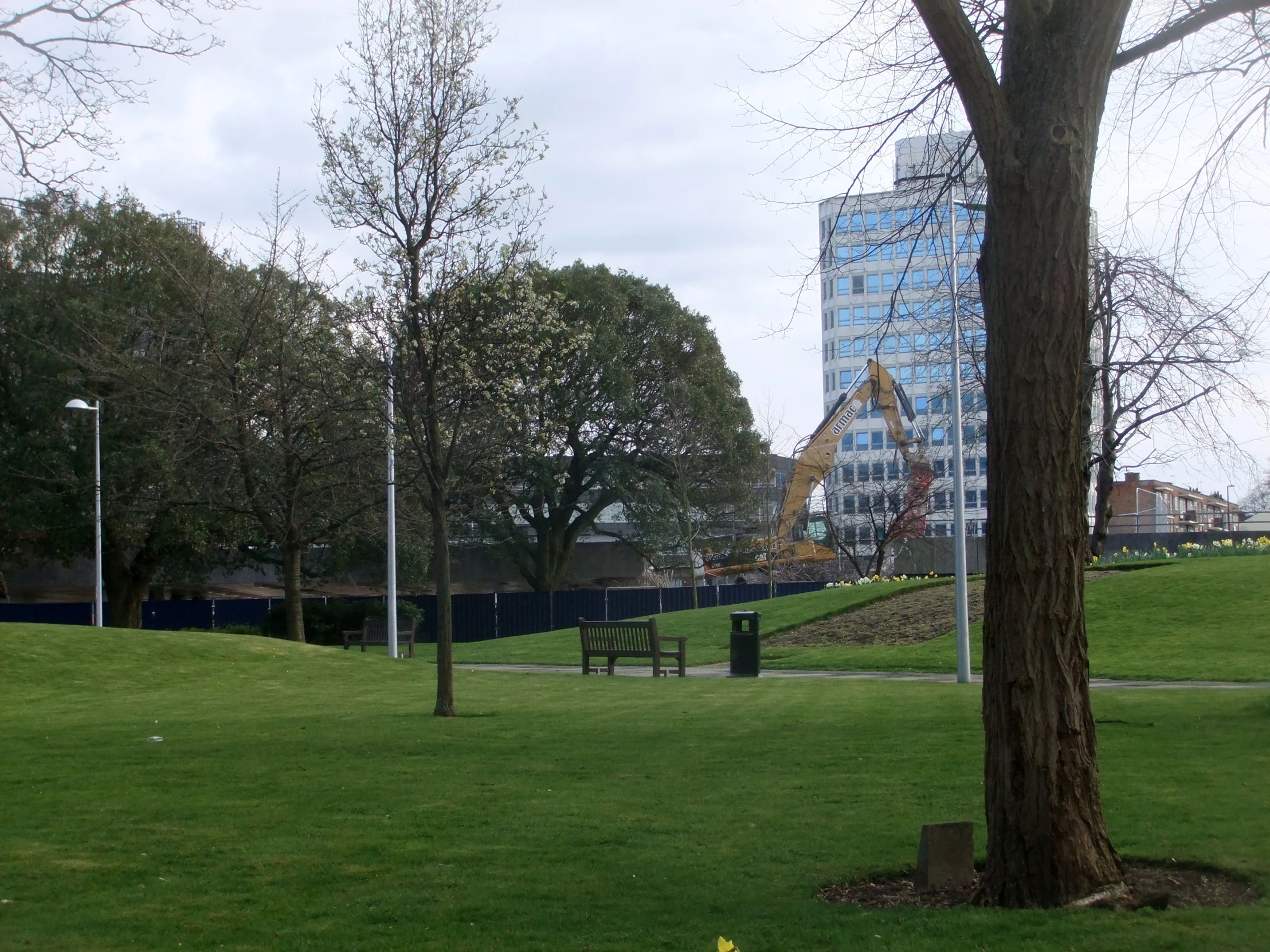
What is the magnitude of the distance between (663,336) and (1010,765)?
41410 mm

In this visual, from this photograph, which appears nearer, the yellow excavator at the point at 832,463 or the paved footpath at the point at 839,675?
the paved footpath at the point at 839,675

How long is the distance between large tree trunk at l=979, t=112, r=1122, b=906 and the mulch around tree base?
161 mm

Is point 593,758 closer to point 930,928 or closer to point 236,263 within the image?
point 930,928

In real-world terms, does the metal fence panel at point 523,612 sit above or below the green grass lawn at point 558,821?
below

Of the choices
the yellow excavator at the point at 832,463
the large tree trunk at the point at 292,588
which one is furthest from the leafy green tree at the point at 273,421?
the yellow excavator at the point at 832,463

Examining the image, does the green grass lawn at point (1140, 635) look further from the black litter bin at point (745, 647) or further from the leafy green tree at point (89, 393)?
the leafy green tree at point (89, 393)

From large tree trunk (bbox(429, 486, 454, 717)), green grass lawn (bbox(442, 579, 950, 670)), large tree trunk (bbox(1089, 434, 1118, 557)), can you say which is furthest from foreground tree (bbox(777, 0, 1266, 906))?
large tree trunk (bbox(1089, 434, 1118, 557))

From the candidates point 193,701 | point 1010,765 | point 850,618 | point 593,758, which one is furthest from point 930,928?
point 850,618

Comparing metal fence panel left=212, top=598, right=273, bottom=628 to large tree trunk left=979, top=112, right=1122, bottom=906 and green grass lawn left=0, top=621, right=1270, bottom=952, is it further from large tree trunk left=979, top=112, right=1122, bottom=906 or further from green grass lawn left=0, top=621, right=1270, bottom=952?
large tree trunk left=979, top=112, right=1122, bottom=906

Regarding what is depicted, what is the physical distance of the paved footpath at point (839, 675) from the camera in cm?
1642

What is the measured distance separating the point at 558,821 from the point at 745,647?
43.8 feet

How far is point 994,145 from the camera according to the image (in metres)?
5.73

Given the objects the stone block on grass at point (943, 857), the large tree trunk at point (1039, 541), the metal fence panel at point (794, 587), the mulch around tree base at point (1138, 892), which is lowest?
the metal fence panel at point (794, 587)

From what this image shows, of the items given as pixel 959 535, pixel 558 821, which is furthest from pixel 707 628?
pixel 558 821
